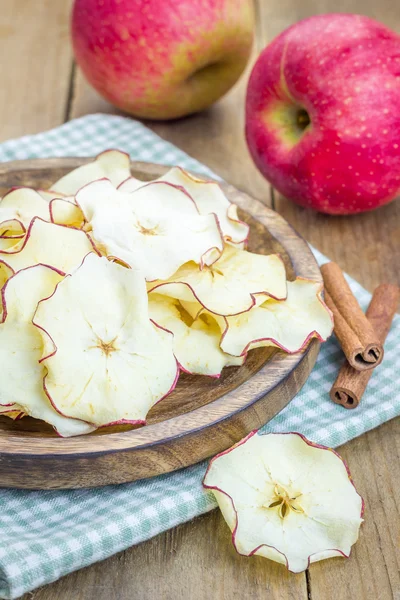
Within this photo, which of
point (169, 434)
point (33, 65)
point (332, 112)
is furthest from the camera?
point (33, 65)

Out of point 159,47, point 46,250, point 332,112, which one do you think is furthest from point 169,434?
point 159,47

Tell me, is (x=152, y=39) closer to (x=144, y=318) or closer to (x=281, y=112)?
(x=281, y=112)

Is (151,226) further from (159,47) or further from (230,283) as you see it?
(159,47)

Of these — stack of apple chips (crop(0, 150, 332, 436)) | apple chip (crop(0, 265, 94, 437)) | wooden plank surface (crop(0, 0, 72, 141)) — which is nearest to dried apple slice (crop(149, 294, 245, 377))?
stack of apple chips (crop(0, 150, 332, 436))

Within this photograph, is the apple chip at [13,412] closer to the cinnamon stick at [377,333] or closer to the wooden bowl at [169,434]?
the wooden bowl at [169,434]

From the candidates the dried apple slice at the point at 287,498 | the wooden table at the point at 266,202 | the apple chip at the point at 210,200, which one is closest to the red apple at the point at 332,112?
the wooden table at the point at 266,202
